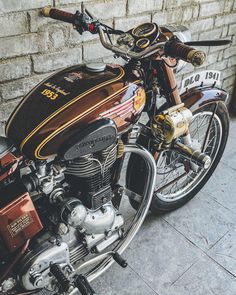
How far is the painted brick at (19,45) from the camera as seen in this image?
4.43ft

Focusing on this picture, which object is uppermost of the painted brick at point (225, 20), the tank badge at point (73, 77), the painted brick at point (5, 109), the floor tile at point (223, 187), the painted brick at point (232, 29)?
the tank badge at point (73, 77)

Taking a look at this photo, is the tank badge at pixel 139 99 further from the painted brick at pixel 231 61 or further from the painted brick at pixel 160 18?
the painted brick at pixel 231 61

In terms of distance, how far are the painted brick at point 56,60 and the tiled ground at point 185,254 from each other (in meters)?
0.87

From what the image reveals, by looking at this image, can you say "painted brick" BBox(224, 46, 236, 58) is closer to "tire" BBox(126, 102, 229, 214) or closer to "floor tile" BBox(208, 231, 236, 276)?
"tire" BBox(126, 102, 229, 214)

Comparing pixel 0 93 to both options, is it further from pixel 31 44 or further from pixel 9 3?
pixel 9 3

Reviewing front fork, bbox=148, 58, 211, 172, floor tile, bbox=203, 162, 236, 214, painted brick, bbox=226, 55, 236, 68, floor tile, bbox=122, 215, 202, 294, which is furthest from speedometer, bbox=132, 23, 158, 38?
painted brick, bbox=226, 55, 236, 68

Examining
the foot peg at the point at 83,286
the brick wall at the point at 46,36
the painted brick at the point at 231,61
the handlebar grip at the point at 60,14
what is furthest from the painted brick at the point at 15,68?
the painted brick at the point at 231,61

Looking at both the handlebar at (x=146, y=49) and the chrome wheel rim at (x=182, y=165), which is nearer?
the handlebar at (x=146, y=49)

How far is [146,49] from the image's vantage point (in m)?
1.08

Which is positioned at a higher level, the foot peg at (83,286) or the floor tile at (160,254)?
the foot peg at (83,286)

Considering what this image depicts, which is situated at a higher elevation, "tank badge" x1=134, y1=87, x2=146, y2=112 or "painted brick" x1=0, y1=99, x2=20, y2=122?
"tank badge" x1=134, y1=87, x2=146, y2=112

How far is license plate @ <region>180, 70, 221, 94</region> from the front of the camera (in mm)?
1502

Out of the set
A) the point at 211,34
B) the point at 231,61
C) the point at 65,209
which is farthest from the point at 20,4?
the point at 231,61

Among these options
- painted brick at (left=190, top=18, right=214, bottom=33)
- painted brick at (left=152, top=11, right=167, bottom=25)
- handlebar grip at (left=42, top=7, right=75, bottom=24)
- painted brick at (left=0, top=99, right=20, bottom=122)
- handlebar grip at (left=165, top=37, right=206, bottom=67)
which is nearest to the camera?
handlebar grip at (left=165, top=37, right=206, bottom=67)
